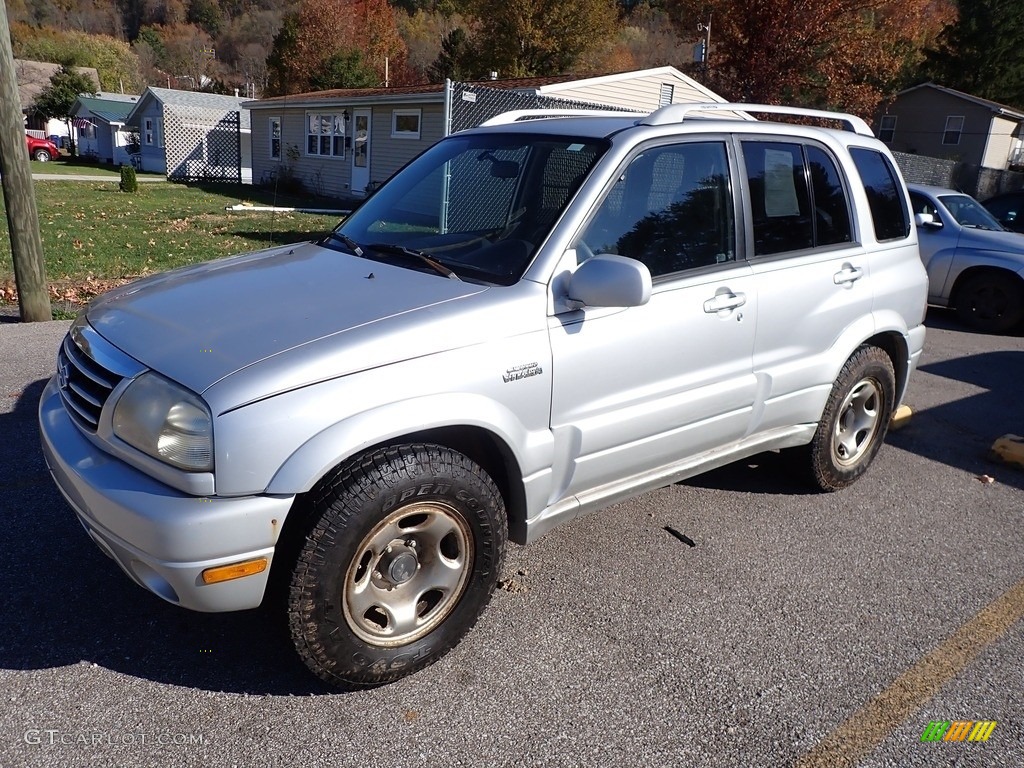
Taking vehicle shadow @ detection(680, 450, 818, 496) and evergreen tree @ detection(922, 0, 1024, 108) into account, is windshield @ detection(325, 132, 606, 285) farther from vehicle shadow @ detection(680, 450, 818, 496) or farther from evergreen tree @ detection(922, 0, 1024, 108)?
evergreen tree @ detection(922, 0, 1024, 108)

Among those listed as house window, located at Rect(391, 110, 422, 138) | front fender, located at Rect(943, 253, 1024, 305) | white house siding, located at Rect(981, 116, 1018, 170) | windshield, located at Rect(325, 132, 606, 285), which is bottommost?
front fender, located at Rect(943, 253, 1024, 305)

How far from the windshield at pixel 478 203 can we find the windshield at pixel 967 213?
843 cm

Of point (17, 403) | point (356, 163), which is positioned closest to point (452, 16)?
point (356, 163)

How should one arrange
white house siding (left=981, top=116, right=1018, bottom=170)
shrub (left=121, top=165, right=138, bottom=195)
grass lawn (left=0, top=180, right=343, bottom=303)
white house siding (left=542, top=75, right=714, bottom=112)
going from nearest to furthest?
grass lawn (left=0, top=180, right=343, bottom=303) → white house siding (left=542, top=75, right=714, bottom=112) → shrub (left=121, top=165, right=138, bottom=195) → white house siding (left=981, top=116, right=1018, bottom=170)

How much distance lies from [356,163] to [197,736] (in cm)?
2324

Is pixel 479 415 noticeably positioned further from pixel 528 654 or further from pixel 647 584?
pixel 647 584

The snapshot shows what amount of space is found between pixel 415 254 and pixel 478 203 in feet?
1.72

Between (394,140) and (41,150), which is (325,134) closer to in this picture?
(394,140)

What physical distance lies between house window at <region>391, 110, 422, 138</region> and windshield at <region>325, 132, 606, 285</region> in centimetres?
1835

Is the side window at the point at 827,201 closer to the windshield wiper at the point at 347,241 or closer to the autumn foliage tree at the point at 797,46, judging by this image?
the windshield wiper at the point at 347,241

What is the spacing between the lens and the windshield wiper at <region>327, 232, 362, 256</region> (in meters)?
3.47

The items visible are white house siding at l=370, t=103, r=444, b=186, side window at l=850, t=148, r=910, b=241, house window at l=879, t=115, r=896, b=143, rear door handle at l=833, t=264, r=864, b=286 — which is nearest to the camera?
rear door handle at l=833, t=264, r=864, b=286

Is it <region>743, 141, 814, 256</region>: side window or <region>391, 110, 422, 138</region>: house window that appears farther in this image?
<region>391, 110, 422, 138</region>: house window

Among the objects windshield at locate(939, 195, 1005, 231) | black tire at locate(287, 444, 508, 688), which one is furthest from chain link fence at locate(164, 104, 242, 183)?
black tire at locate(287, 444, 508, 688)
